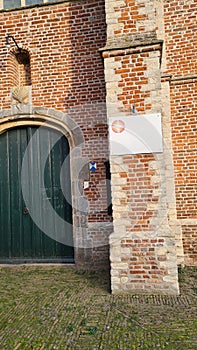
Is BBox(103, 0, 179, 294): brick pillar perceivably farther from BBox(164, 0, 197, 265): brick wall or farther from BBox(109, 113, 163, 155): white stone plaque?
BBox(164, 0, 197, 265): brick wall

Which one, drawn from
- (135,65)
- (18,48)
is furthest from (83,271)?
(18,48)

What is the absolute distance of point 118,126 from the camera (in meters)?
4.14

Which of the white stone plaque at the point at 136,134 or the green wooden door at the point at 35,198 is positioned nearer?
the white stone plaque at the point at 136,134

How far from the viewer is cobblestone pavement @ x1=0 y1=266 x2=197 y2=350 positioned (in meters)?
2.76

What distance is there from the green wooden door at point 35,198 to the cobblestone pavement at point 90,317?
1031mm

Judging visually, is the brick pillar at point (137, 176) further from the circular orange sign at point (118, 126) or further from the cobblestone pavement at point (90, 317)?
the cobblestone pavement at point (90, 317)

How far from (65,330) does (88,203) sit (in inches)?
98.8

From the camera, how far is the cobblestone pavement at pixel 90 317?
2.76 m

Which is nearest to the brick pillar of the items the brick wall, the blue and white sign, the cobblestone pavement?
the cobblestone pavement

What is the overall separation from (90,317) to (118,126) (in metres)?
2.63

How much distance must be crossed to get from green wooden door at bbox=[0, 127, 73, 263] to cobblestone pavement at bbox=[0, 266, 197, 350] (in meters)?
1.03

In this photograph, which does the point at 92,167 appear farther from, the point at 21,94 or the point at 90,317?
the point at 90,317

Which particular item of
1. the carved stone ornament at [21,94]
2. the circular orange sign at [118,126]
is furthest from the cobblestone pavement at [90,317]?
the carved stone ornament at [21,94]

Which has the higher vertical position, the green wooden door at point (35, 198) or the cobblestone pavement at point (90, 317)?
the green wooden door at point (35, 198)
